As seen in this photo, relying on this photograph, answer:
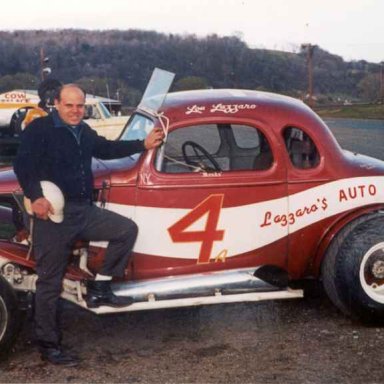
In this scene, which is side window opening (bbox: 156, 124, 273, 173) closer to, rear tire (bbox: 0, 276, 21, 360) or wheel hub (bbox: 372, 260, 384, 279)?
wheel hub (bbox: 372, 260, 384, 279)

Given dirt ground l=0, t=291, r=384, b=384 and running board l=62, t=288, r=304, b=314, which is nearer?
dirt ground l=0, t=291, r=384, b=384

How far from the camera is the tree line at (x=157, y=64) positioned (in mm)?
105125

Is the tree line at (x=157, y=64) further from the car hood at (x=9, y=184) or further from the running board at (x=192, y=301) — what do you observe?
the running board at (x=192, y=301)

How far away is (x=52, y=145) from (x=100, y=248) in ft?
2.94

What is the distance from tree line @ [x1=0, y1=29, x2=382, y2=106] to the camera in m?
105

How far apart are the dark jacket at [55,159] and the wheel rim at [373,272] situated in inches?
86.6

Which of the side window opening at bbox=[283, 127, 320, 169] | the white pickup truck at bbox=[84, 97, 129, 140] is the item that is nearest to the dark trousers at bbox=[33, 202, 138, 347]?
the side window opening at bbox=[283, 127, 320, 169]

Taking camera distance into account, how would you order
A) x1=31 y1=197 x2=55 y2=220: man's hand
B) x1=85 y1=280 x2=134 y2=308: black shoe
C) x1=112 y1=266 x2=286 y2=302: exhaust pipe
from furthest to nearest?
x1=112 y1=266 x2=286 y2=302: exhaust pipe → x1=85 y1=280 x2=134 y2=308: black shoe → x1=31 y1=197 x2=55 y2=220: man's hand

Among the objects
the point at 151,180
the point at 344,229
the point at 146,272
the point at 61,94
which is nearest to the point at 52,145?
the point at 61,94

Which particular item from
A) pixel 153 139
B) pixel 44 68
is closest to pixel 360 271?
pixel 153 139

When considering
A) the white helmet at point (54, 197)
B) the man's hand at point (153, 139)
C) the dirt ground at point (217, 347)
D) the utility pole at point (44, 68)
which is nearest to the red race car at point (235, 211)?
the man's hand at point (153, 139)

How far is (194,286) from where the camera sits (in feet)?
15.8

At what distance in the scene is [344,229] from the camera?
5.12m

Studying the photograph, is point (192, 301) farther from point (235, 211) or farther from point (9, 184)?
point (9, 184)
